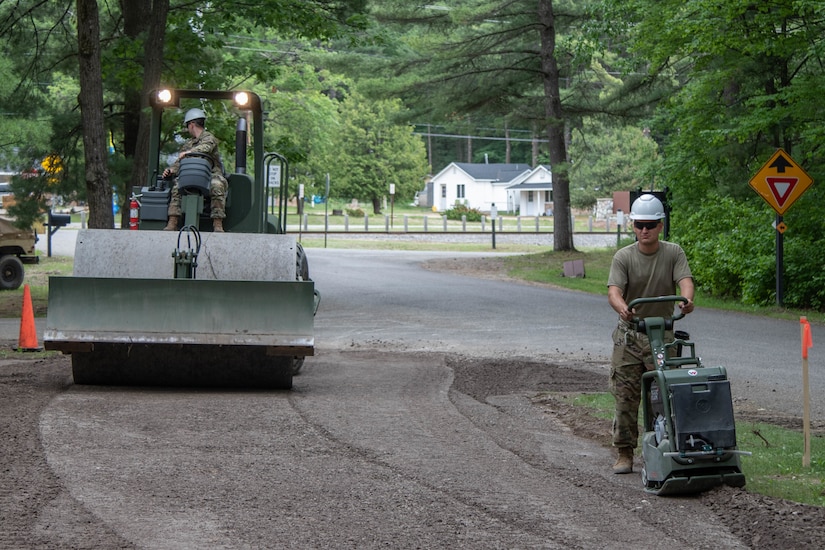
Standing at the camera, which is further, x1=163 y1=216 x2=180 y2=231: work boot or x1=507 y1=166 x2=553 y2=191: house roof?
x1=507 y1=166 x2=553 y2=191: house roof

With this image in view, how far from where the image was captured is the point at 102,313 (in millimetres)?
11047

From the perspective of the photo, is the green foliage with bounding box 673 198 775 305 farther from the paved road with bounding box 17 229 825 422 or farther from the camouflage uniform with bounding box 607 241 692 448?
the camouflage uniform with bounding box 607 241 692 448

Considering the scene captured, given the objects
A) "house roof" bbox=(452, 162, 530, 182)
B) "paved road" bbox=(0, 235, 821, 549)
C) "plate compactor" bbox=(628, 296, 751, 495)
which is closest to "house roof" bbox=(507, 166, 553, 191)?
"house roof" bbox=(452, 162, 530, 182)

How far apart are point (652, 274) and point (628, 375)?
703mm

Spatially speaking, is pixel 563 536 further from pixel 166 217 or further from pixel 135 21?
pixel 135 21

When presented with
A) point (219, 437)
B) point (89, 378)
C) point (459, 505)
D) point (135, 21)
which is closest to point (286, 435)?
point (219, 437)

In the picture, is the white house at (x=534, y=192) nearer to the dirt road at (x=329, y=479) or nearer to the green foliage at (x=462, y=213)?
the green foliage at (x=462, y=213)

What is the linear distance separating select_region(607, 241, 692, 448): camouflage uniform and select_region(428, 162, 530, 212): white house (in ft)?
313

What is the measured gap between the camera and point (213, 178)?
12.2 meters

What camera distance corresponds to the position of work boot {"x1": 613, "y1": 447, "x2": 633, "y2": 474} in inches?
324

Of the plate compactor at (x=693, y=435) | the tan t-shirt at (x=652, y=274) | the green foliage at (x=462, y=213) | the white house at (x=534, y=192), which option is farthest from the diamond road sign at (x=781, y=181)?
the white house at (x=534, y=192)

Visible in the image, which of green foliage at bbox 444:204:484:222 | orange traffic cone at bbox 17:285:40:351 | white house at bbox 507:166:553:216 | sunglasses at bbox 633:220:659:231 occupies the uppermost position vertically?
white house at bbox 507:166:553:216

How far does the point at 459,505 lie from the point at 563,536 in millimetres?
827

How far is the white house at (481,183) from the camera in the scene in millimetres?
105000
